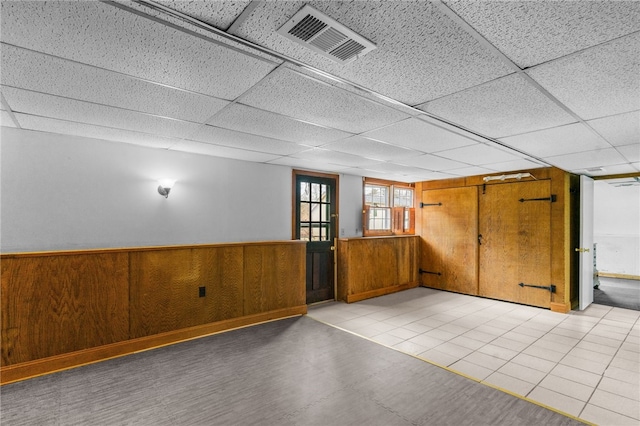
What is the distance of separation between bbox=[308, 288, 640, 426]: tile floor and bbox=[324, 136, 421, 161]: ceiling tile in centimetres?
248

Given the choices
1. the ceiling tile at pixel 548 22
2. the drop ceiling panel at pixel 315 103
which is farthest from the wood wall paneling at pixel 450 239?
the ceiling tile at pixel 548 22

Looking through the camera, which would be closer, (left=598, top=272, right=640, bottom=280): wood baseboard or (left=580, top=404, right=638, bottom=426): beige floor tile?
(left=580, top=404, right=638, bottom=426): beige floor tile

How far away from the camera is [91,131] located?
3389mm

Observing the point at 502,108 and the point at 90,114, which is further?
the point at 90,114

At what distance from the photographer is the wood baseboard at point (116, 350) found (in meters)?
3.03

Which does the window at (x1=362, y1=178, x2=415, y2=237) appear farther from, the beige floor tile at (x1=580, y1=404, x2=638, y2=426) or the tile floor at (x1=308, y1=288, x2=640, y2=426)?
the beige floor tile at (x1=580, y1=404, x2=638, y2=426)

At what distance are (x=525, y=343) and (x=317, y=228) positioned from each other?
3600 mm

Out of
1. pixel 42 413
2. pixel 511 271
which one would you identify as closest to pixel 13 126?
pixel 42 413

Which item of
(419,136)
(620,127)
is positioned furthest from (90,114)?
(620,127)

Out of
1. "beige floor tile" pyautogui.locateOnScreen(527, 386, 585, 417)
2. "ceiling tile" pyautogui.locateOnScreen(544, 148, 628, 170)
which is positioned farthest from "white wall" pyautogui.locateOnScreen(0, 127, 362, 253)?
"ceiling tile" pyautogui.locateOnScreen(544, 148, 628, 170)

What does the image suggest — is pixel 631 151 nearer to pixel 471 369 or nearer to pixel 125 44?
pixel 471 369

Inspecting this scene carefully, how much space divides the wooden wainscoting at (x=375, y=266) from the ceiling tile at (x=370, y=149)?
2051 mm

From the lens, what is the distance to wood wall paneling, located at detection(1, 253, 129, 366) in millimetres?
3059

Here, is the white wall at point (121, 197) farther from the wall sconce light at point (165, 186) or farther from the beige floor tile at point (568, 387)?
the beige floor tile at point (568, 387)
